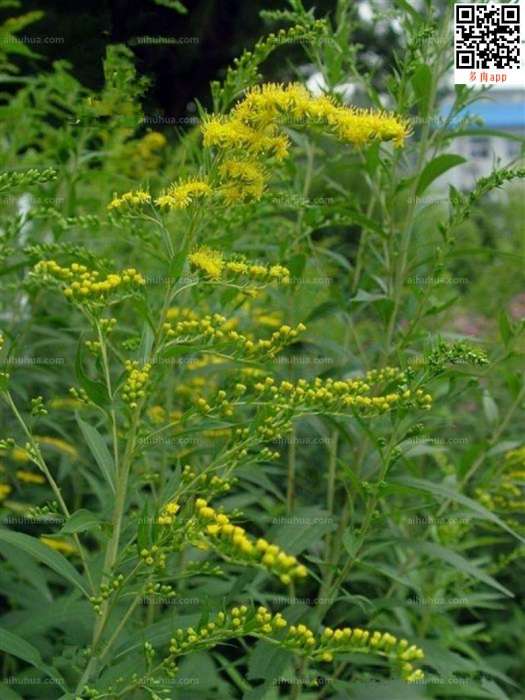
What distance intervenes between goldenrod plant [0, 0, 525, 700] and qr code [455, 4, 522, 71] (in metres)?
0.09

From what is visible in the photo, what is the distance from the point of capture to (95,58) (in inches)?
153

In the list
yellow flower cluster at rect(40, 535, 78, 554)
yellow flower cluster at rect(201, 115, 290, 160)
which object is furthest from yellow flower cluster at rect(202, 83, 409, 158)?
yellow flower cluster at rect(40, 535, 78, 554)

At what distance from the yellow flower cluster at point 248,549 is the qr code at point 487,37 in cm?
197

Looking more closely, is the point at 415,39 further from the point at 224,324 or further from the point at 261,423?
the point at 261,423

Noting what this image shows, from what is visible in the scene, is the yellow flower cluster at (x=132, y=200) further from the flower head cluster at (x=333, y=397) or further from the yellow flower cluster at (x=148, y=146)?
the yellow flower cluster at (x=148, y=146)

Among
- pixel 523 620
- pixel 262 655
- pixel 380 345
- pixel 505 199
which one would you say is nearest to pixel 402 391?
pixel 262 655

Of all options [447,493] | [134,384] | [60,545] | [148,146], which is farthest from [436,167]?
[148,146]

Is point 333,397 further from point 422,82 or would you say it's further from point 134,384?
point 422,82

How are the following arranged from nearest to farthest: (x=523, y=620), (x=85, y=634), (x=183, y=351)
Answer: (x=183, y=351) < (x=85, y=634) < (x=523, y=620)

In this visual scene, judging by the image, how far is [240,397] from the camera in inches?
104

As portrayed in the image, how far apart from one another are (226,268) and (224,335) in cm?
17

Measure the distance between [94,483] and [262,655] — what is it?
1093 millimetres

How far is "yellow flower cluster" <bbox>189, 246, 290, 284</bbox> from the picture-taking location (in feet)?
7.80

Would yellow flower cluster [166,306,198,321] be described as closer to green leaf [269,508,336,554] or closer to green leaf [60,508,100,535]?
green leaf [60,508,100,535]
